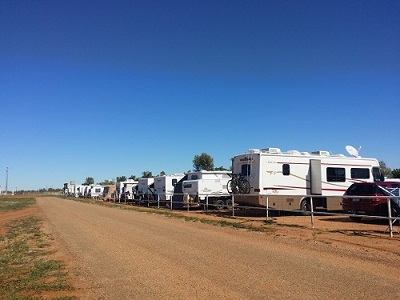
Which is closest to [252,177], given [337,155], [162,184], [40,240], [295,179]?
[295,179]

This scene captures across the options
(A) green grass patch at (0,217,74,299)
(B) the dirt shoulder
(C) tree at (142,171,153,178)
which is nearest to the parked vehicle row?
(B) the dirt shoulder

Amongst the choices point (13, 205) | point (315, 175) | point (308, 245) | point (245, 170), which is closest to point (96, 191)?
point (13, 205)

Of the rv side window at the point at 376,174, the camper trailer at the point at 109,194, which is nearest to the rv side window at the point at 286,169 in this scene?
the rv side window at the point at 376,174

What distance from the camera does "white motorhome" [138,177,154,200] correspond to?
1509 inches

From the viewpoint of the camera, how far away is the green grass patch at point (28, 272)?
6.50 m

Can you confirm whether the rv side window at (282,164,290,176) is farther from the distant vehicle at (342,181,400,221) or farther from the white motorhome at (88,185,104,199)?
the white motorhome at (88,185,104,199)

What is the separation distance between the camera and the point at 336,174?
72.9 ft

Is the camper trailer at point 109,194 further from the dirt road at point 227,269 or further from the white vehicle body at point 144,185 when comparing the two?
the dirt road at point 227,269

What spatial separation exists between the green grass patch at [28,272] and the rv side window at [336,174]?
15.9 meters

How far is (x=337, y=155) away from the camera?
74.9 feet

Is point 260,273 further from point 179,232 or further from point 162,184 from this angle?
point 162,184

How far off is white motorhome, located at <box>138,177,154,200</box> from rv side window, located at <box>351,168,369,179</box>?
20409 millimetres

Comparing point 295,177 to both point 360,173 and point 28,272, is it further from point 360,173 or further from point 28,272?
point 28,272

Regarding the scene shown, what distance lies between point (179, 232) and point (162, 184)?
2189cm
